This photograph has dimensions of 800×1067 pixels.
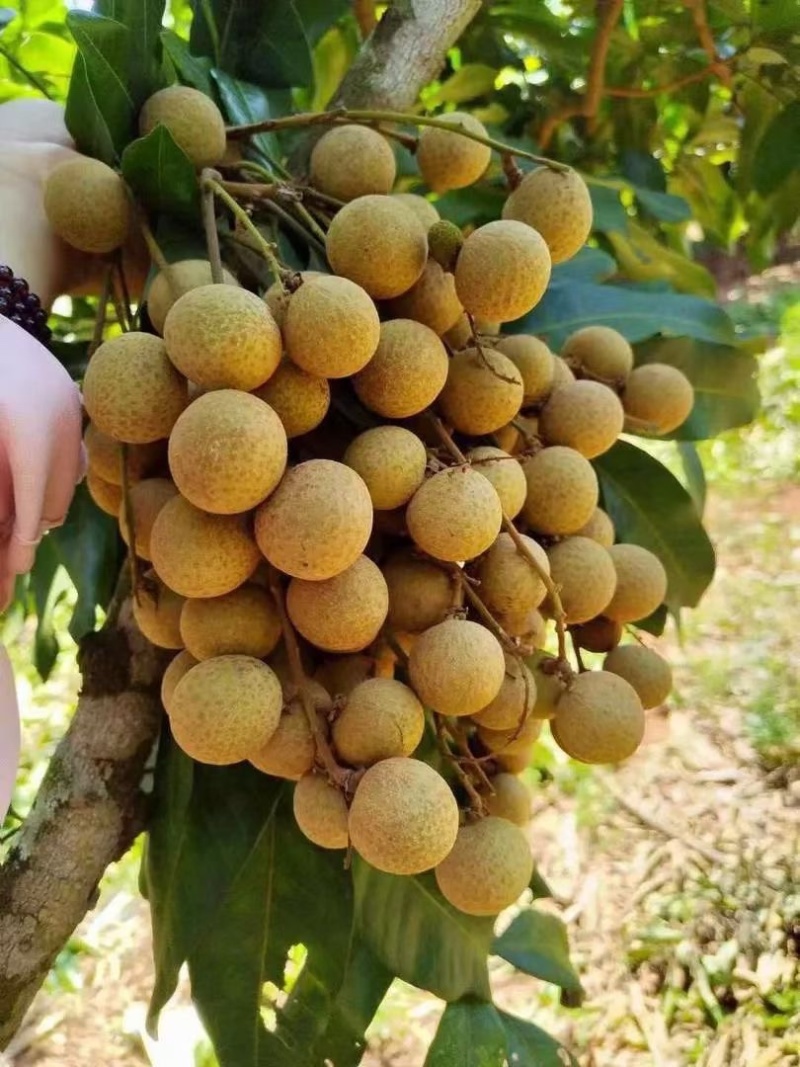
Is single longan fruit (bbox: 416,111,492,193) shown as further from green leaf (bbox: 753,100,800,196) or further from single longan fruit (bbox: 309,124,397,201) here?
green leaf (bbox: 753,100,800,196)

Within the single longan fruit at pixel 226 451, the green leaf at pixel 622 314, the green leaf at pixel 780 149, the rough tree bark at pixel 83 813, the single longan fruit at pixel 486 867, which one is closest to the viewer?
the single longan fruit at pixel 226 451

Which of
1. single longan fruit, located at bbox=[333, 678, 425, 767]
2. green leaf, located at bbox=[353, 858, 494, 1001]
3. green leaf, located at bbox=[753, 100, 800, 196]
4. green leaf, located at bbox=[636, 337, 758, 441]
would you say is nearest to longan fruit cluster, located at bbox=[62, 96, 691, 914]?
single longan fruit, located at bbox=[333, 678, 425, 767]

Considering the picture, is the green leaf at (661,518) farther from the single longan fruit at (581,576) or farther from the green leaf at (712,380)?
the single longan fruit at (581,576)

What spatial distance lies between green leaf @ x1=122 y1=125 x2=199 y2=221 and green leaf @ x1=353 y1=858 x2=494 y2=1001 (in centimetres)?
46

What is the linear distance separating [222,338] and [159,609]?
0.17 metres

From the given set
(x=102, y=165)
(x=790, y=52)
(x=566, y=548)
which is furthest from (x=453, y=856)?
(x=790, y=52)

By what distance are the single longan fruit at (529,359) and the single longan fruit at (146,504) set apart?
220 mm

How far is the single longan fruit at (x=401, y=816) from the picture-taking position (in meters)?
0.41

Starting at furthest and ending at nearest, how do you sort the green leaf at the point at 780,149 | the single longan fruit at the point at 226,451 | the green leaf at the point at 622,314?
the green leaf at the point at 780,149 < the green leaf at the point at 622,314 < the single longan fruit at the point at 226,451

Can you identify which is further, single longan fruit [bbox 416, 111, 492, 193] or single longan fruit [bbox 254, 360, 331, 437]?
single longan fruit [bbox 416, 111, 492, 193]

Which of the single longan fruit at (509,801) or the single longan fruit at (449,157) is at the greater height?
the single longan fruit at (449,157)

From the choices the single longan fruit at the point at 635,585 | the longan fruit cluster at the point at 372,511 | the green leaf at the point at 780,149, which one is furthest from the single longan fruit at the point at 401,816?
the green leaf at the point at 780,149

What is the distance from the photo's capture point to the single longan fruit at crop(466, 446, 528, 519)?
0.50 metres

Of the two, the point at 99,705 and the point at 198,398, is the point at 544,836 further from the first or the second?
the point at 198,398
